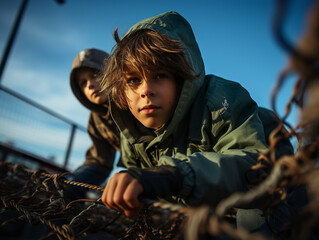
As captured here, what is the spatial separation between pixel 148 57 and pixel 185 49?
6.3 inches

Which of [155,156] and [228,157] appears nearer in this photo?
[228,157]

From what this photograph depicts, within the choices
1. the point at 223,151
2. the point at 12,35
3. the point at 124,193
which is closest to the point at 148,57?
the point at 223,151

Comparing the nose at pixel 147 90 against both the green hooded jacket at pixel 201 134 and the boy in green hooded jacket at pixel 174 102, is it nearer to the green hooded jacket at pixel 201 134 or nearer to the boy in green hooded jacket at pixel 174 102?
the boy in green hooded jacket at pixel 174 102

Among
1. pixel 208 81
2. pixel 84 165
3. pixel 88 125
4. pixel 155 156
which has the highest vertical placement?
pixel 208 81

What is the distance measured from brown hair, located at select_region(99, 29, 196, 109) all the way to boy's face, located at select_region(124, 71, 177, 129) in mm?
29

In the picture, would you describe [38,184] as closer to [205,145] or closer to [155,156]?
[155,156]

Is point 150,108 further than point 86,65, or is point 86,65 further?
point 86,65

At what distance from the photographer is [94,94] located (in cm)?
161

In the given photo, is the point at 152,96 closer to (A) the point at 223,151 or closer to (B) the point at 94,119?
(A) the point at 223,151

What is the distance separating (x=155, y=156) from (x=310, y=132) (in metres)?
0.82

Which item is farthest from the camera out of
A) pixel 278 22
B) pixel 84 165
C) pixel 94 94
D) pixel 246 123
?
pixel 84 165

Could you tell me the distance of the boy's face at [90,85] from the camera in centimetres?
158

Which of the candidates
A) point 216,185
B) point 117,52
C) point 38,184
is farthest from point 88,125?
point 216,185

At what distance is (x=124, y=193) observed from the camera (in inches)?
16.6
